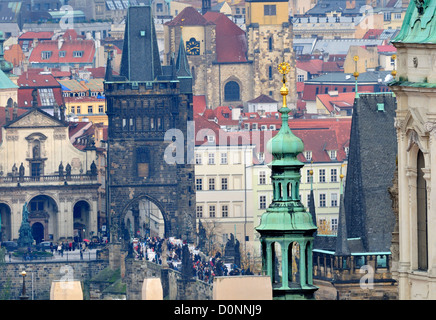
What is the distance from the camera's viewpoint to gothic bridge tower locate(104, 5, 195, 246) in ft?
407

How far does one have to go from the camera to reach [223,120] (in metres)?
151

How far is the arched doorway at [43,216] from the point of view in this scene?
128m

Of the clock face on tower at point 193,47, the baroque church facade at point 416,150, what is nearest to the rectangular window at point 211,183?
the clock face on tower at point 193,47

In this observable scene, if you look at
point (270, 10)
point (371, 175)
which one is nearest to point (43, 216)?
point (270, 10)

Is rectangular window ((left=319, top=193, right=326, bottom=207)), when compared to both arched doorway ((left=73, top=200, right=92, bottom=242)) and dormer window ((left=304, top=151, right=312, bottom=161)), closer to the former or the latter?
dormer window ((left=304, top=151, right=312, bottom=161))

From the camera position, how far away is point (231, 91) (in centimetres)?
18912

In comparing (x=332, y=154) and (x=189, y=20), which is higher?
(x=189, y=20)

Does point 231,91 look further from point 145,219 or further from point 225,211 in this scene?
point 225,211

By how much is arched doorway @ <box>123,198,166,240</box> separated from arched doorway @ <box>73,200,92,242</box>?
97.6 inches

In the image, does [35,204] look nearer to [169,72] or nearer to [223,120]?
[169,72]

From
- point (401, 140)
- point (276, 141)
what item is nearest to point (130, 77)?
point (276, 141)

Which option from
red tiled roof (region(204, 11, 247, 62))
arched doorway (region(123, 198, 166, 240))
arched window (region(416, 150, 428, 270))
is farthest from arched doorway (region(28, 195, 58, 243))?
arched window (region(416, 150, 428, 270))

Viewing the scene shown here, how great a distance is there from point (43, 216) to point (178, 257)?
22789mm
